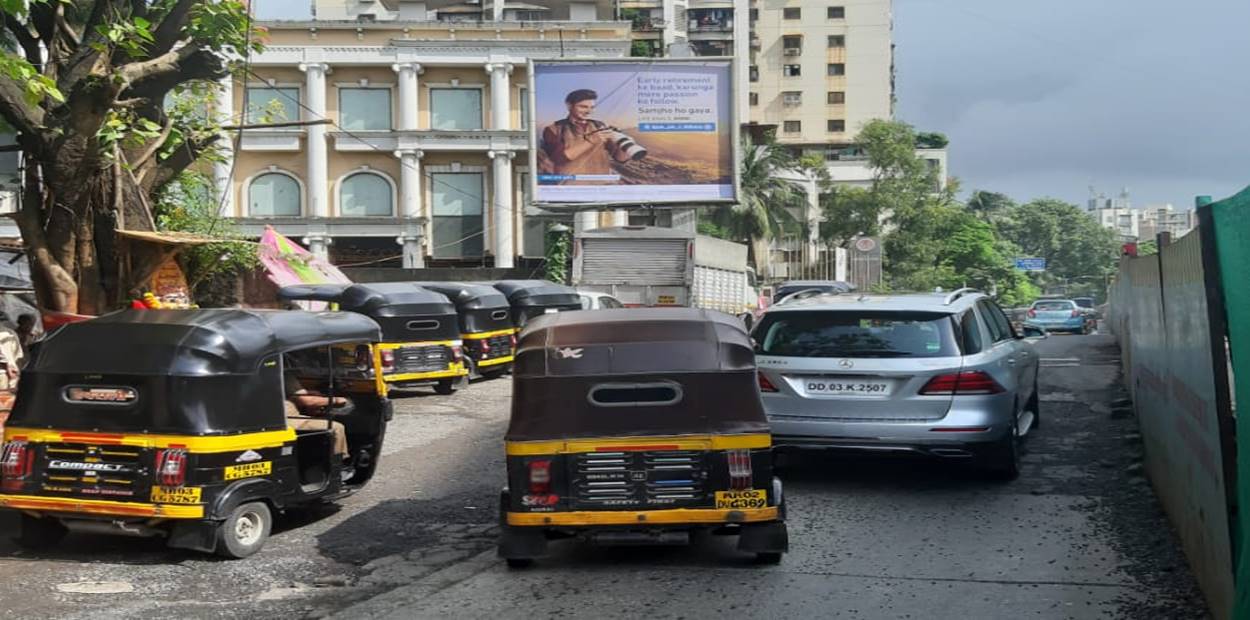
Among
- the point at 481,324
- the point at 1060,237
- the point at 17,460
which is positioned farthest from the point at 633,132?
the point at 1060,237

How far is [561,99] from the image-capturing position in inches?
1283

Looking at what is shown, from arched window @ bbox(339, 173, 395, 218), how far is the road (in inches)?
1388

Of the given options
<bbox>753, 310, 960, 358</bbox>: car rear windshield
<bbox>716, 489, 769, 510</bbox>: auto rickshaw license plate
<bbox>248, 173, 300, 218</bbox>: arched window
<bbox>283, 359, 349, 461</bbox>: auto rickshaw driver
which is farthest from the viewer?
<bbox>248, 173, 300, 218</bbox>: arched window

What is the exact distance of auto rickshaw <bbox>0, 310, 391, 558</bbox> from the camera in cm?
712

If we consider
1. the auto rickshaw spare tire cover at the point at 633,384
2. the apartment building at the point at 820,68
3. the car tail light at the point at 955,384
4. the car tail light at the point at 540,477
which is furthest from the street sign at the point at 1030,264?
the car tail light at the point at 540,477

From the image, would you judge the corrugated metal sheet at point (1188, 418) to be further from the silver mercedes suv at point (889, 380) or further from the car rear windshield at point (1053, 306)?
the car rear windshield at point (1053, 306)

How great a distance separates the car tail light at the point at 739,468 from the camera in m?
6.73

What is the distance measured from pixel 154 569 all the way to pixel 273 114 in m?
8.93

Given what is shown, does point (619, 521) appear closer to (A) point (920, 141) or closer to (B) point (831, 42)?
(B) point (831, 42)

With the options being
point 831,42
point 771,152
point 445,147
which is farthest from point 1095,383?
point 831,42

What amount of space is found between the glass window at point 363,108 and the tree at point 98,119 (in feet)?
101

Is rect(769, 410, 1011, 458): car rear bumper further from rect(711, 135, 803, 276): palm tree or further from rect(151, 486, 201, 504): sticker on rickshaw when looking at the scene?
rect(711, 135, 803, 276): palm tree

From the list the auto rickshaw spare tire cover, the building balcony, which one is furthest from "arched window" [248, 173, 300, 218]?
the auto rickshaw spare tire cover

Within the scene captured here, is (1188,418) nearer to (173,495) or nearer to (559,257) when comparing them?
(173,495)
